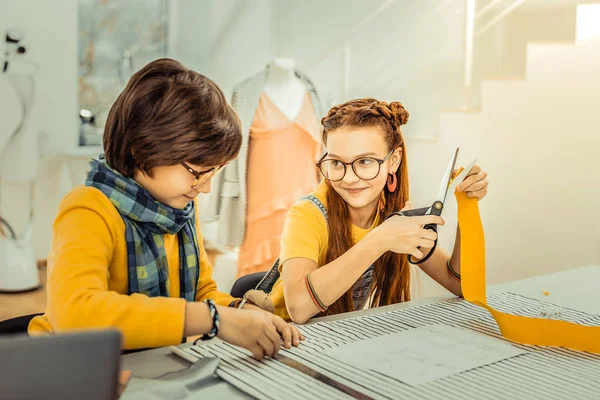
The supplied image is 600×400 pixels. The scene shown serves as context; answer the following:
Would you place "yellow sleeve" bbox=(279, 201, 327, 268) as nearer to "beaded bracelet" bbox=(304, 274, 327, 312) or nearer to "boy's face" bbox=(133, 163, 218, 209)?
"beaded bracelet" bbox=(304, 274, 327, 312)

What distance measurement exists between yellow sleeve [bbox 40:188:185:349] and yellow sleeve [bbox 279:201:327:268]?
55 cm

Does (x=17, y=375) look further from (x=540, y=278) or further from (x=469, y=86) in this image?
(x=469, y=86)

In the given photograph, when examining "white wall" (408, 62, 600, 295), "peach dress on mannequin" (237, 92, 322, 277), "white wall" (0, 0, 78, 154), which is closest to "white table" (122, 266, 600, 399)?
"white wall" (408, 62, 600, 295)

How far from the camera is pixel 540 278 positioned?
6.29ft

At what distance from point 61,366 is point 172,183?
2.34ft

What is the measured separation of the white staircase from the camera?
3389 millimetres

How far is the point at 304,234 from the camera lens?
5.43 feet

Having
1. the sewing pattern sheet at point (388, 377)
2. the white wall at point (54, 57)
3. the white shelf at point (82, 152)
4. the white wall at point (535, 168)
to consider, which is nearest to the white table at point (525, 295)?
the sewing pattern sheet at point (388, 377)

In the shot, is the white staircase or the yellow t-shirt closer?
the yellow t-shirt

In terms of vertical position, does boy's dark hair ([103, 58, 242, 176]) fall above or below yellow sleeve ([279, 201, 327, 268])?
above

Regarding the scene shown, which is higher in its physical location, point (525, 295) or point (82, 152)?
point (82, 152)

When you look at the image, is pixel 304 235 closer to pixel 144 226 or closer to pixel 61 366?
pixel 144 226

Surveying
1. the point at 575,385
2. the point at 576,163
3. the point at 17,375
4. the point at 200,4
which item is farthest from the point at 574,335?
the point at 200,4

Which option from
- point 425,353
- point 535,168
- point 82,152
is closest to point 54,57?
point 82,152
